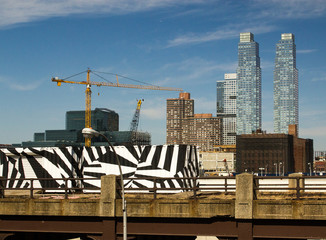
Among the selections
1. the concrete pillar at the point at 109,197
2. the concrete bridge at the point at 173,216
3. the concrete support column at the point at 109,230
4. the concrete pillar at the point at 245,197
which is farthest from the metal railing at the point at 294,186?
the concrete support column at the point at 109,230

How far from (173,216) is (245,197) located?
3.10 m

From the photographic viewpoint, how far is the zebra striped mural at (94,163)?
40.2 metres

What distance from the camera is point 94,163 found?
41250 millimetres

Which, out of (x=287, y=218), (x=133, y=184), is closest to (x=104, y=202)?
(x=287, y=218)

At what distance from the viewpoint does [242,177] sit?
801 inches

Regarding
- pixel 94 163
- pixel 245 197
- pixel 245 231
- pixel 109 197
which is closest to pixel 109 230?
pixel 109 197

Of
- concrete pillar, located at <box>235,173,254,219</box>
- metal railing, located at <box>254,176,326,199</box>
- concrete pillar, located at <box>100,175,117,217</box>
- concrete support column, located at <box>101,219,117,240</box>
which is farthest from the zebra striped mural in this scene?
concrete pillar, located at <box>235,173,254,219</box>

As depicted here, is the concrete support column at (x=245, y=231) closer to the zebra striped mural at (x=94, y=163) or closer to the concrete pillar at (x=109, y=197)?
the concrete pillar at (x=109, y=197)

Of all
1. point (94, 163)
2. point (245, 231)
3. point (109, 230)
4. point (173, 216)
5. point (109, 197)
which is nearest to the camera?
point (245, 231)

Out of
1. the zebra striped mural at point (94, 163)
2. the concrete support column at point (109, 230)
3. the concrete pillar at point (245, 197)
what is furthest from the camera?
the zebra striped mural at point (94, 163)

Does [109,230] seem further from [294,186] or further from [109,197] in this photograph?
[294,186]

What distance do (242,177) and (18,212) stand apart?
10.2m

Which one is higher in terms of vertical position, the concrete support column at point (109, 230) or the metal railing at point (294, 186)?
the metal railing at point (294, 186)

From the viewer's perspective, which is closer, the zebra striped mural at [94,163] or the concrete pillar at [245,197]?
the concrete pillar at [245,197]
